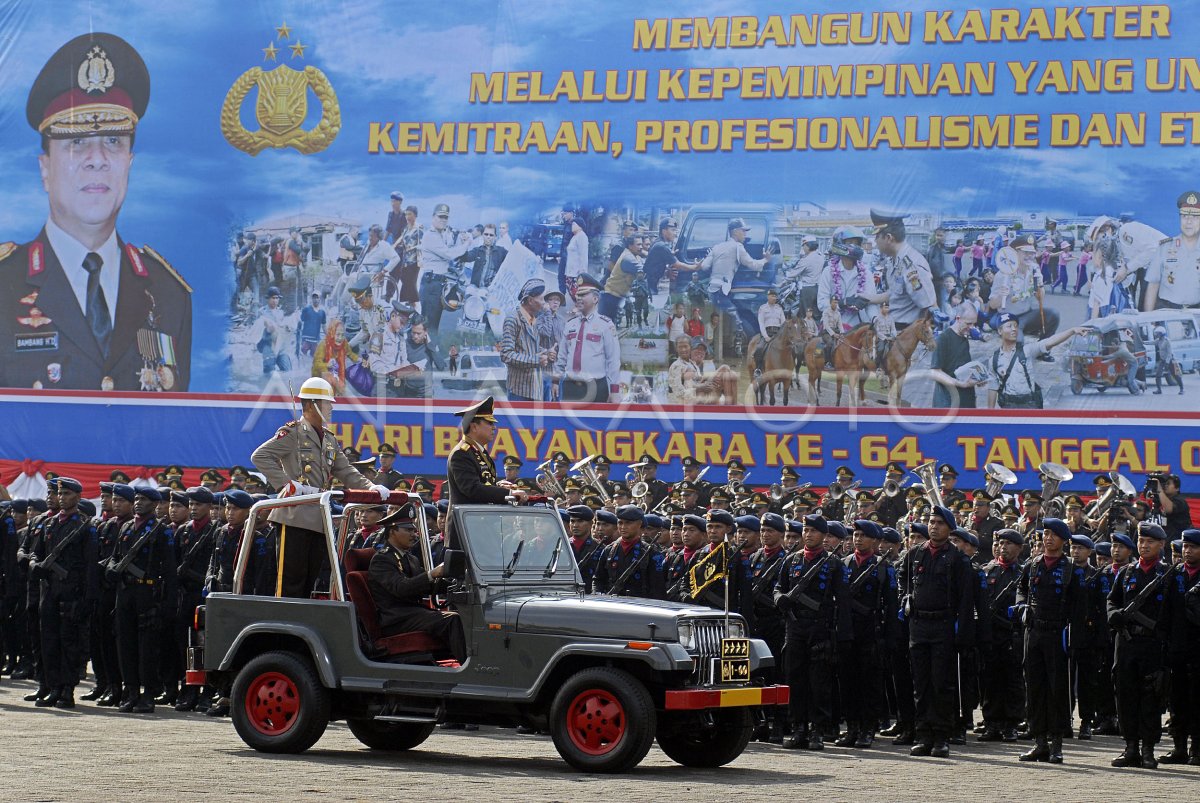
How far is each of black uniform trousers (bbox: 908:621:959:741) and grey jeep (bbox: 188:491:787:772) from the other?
212cm

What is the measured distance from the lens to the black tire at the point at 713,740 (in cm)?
1132

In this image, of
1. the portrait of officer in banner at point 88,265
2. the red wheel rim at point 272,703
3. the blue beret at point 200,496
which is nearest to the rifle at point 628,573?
the red wheel rim at point 272,703

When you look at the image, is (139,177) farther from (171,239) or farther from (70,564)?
(70,564)

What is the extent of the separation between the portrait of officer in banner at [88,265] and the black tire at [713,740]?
17.4m

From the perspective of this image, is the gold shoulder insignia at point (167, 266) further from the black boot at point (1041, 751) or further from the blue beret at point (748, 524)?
the black boot at point (1041, 751)

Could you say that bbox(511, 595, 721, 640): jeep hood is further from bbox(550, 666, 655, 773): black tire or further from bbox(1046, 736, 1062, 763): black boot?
bbox(1046, 736, 1062, 763): black boot

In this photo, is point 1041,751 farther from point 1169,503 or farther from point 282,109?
point 282,109

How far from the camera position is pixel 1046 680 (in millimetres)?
12742

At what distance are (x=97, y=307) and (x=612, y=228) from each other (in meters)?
8.85

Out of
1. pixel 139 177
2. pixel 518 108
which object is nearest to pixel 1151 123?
pixel 518 108

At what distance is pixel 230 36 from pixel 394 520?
17.4 meters

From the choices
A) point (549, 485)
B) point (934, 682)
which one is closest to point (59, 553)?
point (549, 485)

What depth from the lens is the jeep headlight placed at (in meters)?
10.8

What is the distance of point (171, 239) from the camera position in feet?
89.6
